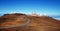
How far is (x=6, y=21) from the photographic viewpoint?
2.91m

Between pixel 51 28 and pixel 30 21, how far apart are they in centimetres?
60

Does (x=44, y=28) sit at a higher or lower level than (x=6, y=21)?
lower

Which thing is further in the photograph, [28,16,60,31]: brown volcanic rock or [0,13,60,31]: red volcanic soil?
[28,16,60,31]: brown volcanic rock

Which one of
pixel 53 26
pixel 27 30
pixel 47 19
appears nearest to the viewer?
pixel 27 30

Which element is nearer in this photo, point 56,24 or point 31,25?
point 31,25

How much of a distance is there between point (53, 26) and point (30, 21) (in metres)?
0.64

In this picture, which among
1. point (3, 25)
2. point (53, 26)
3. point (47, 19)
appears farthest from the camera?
point (47, 19)

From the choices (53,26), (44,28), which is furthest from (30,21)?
(53,26)

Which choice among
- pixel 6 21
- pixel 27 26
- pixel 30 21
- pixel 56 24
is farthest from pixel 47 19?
pixel 6 21

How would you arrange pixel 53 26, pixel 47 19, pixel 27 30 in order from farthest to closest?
pixel 47 19
pixel 53 26
pixel 27 30

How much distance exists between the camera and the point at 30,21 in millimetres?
3232

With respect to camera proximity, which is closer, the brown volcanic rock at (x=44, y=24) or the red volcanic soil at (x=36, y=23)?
the red volcanic soil at (x=36, y=23)

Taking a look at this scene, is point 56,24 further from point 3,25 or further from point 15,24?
point 3,25

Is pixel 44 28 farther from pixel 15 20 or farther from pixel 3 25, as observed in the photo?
pixel 3 25
